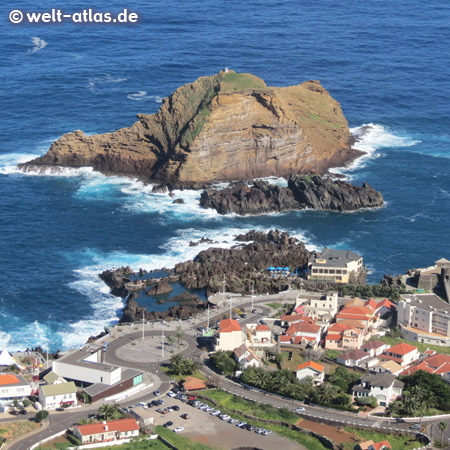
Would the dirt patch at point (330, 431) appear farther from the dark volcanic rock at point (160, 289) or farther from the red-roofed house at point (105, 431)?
the dark volcanic rock at point (160, 289)

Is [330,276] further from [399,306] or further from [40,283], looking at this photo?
[40,283]

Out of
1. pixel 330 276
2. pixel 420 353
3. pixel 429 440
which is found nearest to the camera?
pixel 429 440

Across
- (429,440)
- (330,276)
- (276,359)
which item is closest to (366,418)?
(429,440)

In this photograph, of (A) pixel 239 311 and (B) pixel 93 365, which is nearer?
(B) pixel 93 365

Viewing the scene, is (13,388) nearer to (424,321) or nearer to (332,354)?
(332,354)

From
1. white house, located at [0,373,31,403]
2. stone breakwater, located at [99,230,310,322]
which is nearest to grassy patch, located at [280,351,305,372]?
stone breakwater, located at [99,230,310,322]

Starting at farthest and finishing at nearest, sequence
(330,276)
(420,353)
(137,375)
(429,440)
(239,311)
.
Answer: (330,276) < (239,311) < (420,353) < (137,375) < (429,440)

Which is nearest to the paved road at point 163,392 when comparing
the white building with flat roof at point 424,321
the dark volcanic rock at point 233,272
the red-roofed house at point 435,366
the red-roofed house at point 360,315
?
the red-roofed house at point 435,366
